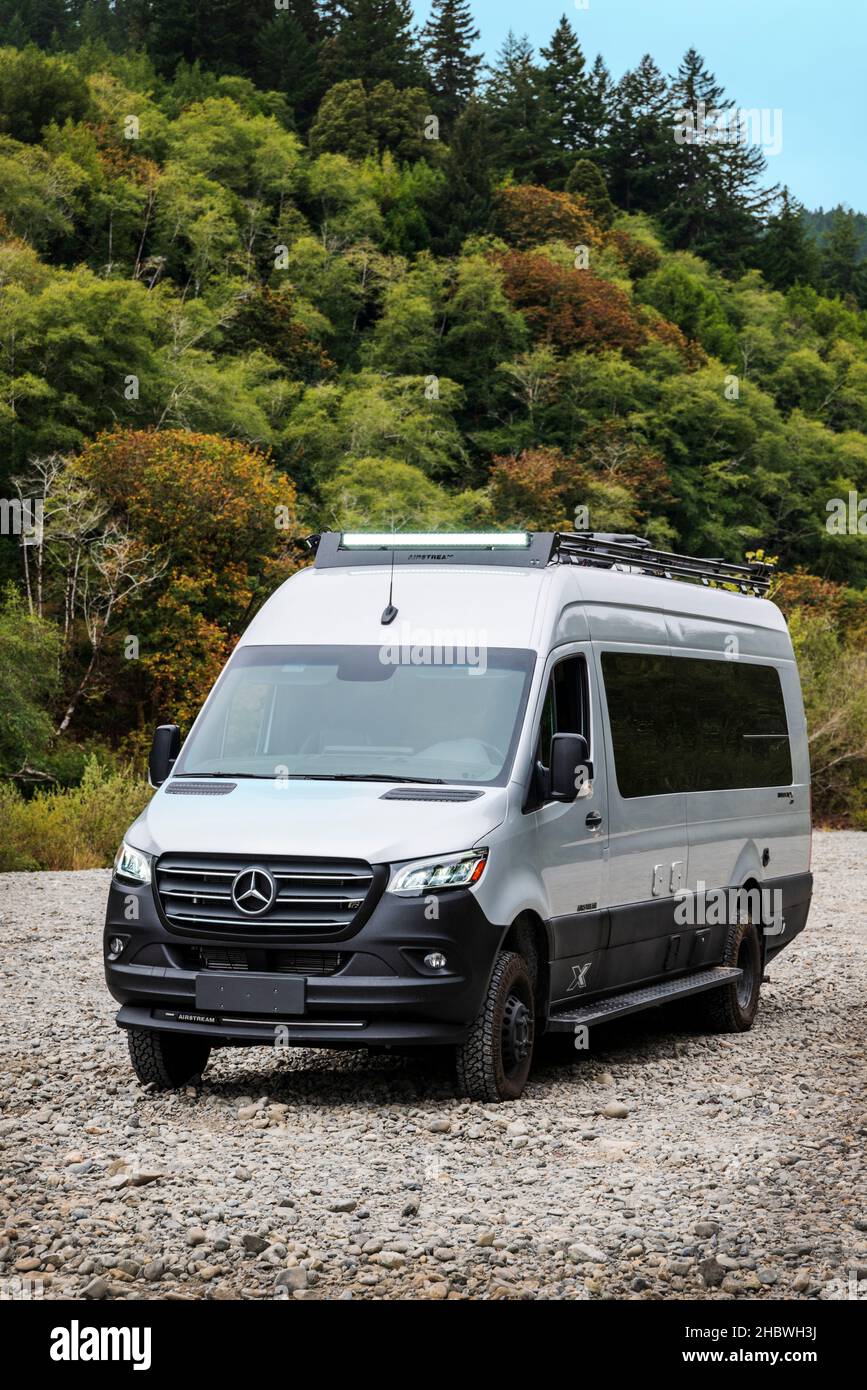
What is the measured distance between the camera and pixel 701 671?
38.9ft

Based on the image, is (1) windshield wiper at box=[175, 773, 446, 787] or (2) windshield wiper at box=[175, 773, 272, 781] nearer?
(1) windshield wiper at box=[175, 773, 446, 787]

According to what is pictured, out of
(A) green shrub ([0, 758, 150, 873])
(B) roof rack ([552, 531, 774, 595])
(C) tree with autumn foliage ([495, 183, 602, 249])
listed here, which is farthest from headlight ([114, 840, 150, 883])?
(C) tree with autumn foliage ([495, 183, 602, 249])

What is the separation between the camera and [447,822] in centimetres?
841

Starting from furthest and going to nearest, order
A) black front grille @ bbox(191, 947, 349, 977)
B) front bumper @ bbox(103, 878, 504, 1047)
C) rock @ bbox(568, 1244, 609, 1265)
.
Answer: black front grille @ bbox(191, 947, 349, 977) → front bumper @ bbox(103, 878, 504, 1047) → rock @ bbox(568, 1244, 609, 1265)

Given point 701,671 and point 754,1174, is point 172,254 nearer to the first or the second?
point 701,671

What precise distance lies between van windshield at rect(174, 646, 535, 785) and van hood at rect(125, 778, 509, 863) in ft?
0.92

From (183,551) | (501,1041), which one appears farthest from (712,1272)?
(183,551)

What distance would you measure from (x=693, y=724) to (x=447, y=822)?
11.7ft

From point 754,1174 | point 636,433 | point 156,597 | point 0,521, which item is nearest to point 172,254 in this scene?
point 636,433

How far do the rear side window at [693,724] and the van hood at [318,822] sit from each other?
6.19 ft

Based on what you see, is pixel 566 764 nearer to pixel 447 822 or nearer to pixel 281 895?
pixel 447 822

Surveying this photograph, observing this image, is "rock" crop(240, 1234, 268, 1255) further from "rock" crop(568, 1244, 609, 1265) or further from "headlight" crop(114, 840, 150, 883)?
"headlight" crop(114, 840, 150, 883)

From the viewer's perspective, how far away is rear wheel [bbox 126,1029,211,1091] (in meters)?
8.90

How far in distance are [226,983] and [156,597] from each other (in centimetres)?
3129
